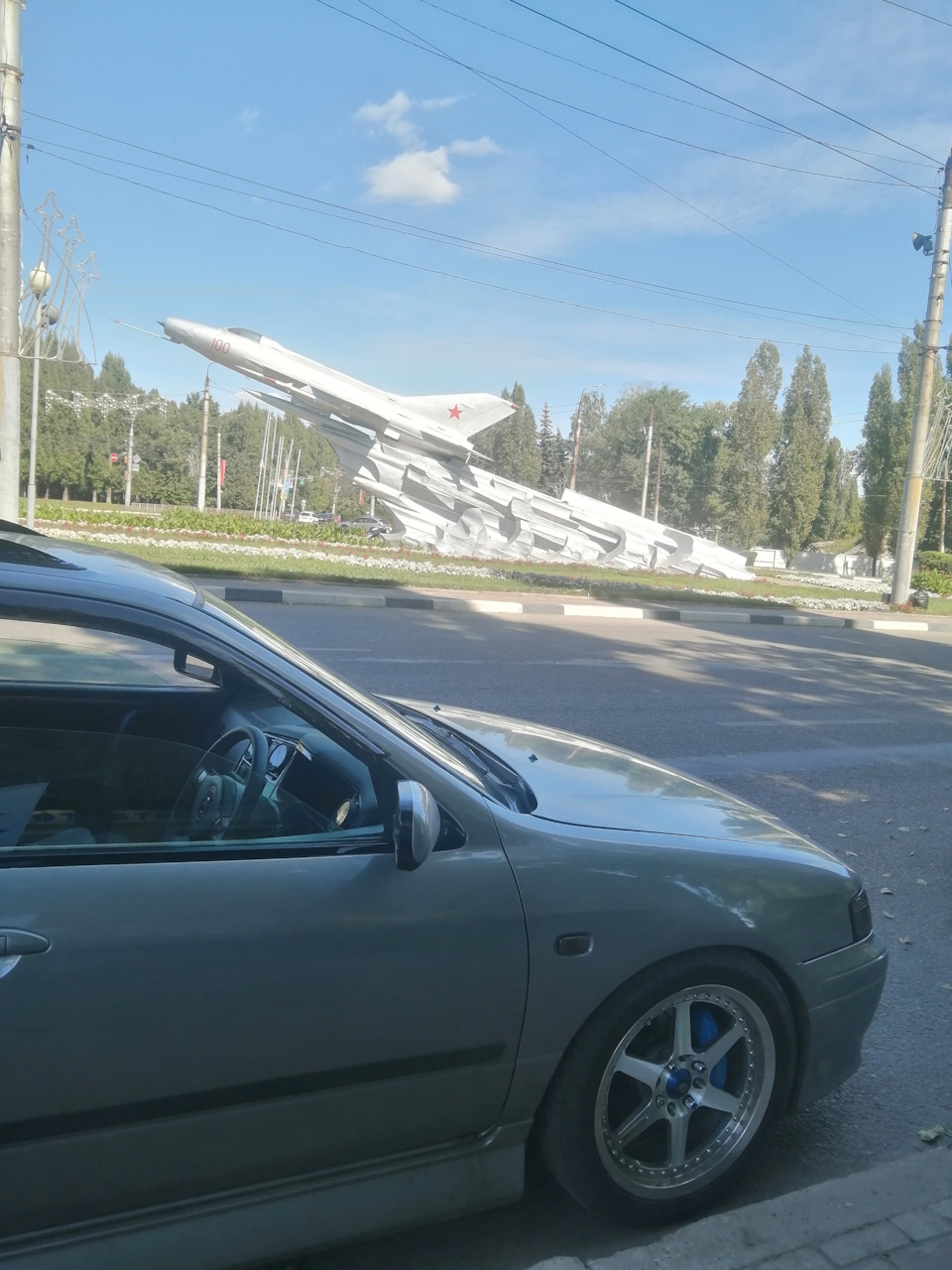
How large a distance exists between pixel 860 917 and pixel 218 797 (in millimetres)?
1747

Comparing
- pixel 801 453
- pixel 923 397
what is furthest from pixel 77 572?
pixel 801 453

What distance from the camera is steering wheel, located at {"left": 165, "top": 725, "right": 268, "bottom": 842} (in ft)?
7.09

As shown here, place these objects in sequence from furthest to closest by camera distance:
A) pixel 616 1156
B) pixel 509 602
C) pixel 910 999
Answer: pixel 509 602 < pixel 910 999 < pixel 616 1156

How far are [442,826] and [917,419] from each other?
26.0m

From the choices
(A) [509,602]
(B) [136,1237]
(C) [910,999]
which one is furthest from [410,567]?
(B) [136,1237]

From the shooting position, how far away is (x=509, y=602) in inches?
711

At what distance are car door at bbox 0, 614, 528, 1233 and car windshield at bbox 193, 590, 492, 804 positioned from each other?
160 mm

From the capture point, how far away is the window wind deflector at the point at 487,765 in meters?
2.53

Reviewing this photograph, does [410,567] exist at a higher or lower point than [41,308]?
lower

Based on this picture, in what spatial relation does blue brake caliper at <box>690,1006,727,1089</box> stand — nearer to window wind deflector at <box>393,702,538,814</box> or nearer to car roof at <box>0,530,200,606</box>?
window wind deflector at <box>393,702,538,814</box>

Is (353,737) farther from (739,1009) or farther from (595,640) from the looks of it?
(595,640)

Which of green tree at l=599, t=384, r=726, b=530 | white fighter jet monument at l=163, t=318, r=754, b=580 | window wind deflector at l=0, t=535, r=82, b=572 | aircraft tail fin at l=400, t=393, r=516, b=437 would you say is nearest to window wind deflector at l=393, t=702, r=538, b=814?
window wind deflector at l=0, t=535, r=82, b=572

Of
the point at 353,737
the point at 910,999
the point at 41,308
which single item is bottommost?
the point at 910,999

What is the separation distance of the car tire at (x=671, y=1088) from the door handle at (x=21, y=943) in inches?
46.4
